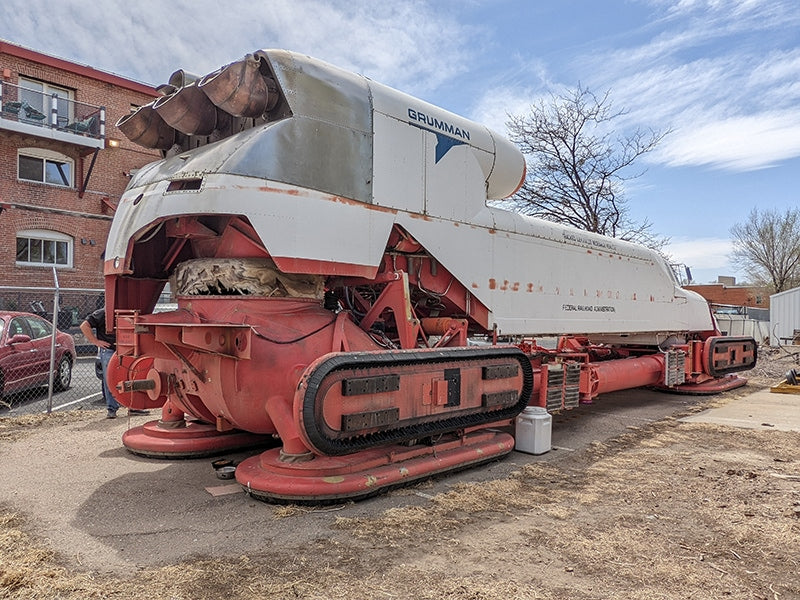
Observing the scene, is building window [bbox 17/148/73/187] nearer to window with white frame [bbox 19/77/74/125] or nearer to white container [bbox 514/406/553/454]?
window with white frame [bbox 19/77/74/125]

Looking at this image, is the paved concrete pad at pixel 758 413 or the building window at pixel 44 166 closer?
the paved concrete pad at pixel 758 413

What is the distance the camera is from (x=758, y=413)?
28.5ft

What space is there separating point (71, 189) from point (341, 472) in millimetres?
20438

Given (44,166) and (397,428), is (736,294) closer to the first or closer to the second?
(44,166)

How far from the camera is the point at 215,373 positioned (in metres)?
4.38

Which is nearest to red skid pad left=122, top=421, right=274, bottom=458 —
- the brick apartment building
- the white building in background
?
the brick apartment building

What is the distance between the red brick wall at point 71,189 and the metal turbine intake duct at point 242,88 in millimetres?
15938

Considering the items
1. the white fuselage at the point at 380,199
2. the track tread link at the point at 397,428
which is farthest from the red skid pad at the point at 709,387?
the track tread link at the point at 397,428

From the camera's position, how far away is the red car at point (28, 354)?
876cm

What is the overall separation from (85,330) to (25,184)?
17.3 meters

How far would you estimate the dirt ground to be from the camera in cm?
296

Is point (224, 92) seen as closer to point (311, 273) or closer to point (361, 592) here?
point (311, 273)

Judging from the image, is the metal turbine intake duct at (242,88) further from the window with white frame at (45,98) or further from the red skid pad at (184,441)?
the window with white frame at (45,98)

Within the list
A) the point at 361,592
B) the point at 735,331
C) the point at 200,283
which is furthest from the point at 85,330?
the point at 735,331
